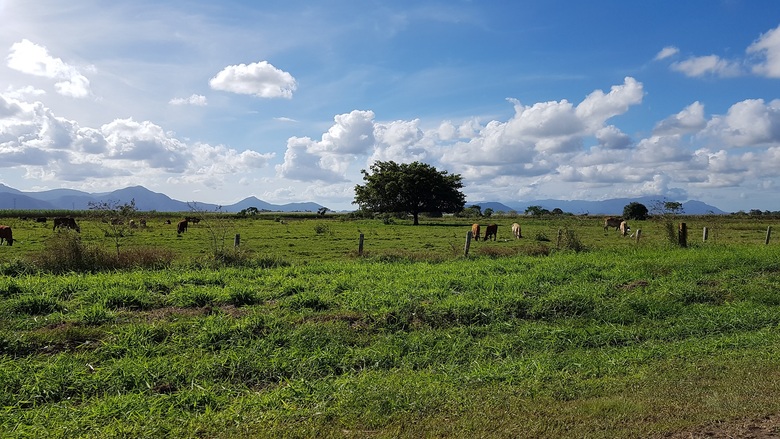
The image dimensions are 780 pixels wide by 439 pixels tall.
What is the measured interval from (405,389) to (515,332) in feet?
11.9

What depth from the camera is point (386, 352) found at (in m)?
7.57

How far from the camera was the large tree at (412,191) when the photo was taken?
60.1m

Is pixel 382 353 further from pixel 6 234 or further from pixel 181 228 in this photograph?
pixel 181 228

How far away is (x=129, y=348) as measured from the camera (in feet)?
24.0

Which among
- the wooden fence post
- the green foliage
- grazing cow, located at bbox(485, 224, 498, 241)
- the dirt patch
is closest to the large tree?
grazing cow, located at bbox(485, 224, 498, 241)

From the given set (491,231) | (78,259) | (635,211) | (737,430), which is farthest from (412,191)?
(737,430)

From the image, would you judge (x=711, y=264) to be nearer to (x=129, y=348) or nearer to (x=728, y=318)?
(x=728, y=318)

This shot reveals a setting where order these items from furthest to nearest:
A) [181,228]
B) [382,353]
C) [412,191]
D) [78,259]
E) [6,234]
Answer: [412,191] → [181,228] → [6,234] → [78,259] → [382,353]

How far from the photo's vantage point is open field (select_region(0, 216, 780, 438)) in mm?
4969

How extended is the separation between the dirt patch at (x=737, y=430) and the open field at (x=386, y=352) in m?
0.13

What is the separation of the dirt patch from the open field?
0.13 m

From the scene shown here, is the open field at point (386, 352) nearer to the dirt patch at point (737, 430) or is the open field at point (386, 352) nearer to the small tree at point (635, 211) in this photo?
the dirt patch at point (737, 430)

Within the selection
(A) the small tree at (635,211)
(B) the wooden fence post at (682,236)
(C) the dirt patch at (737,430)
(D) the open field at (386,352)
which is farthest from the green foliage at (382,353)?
(A) the small tree at (635,211)

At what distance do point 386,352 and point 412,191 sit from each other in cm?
5268
